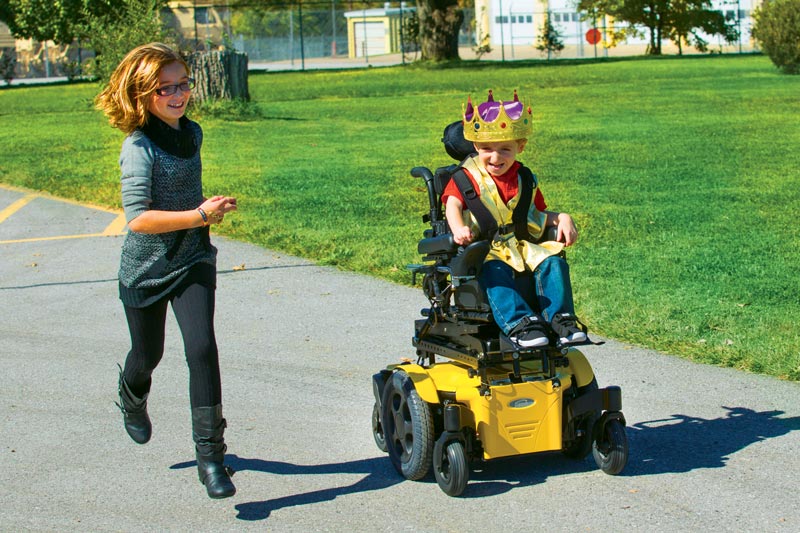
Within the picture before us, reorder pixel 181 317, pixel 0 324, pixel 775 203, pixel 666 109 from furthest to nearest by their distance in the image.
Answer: pixel 666 109, pixel 775 203, pixel 0 324, pixel 181 317

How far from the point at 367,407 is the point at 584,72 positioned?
106ft

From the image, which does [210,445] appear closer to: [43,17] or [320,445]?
[320,445]

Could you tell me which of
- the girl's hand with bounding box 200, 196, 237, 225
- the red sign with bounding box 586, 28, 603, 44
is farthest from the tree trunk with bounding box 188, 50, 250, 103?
the red sign with bounding box 586, 28, 603, 44

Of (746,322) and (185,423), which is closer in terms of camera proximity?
(185,423)

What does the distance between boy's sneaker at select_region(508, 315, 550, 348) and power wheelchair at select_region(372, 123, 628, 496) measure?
3cm

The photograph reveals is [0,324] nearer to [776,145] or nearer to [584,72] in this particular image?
[776,145]

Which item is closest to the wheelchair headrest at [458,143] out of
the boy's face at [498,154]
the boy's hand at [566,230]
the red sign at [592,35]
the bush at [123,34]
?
the boy's face at [498,154]

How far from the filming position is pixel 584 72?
3700cm

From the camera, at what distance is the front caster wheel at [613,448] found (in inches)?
185

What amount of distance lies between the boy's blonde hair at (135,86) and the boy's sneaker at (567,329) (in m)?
1.71

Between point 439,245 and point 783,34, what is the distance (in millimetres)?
30405

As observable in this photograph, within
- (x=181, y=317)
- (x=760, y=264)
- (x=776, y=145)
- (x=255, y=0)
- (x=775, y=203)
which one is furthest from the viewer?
(x=255, y=0)

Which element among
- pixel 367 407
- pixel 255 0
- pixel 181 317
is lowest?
pixel 367 407

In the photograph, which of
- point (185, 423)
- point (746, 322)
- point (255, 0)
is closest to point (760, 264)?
point (746, 322)
